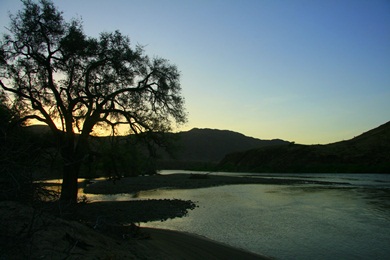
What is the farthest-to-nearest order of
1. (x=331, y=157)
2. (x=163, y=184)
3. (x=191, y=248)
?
(x=331, y=157)
(x=163, y=184)
(x=191, y=248)

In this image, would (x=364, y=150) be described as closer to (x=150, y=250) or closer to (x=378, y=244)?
(x=378, y=244)

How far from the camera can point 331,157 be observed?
267 feet

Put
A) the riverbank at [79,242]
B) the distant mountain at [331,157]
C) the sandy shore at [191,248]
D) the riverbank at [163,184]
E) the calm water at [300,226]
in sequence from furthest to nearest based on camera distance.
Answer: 1. the distant mountain at [331,157]
2. the riverbank at [163,184]
3. the calm water at [300,226]
4. the sandy shore at [191,248]
5. the riverbank at [79,242]

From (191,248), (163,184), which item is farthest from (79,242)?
(163,184)

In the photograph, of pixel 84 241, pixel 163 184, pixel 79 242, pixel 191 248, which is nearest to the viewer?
pixel 79 242

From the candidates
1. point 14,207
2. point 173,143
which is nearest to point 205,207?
point 173,143

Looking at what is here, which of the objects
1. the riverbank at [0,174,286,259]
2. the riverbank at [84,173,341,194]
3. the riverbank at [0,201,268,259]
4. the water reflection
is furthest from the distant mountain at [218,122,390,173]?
the riverbank at [0,201,268,259]

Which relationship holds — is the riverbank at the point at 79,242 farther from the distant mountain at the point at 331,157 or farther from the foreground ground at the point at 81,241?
the distant mountain at the point at 331,157

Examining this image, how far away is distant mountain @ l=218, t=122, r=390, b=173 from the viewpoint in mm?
69125

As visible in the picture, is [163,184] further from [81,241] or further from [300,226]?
[81,241]

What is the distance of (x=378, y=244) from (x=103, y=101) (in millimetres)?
17864

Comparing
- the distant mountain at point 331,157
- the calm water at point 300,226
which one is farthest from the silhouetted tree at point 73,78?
the distant mountain at point 331,157

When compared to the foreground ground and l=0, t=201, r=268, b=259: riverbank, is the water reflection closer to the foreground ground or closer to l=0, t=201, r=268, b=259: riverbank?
the foreground ground

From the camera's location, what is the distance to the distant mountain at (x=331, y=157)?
227 feet
